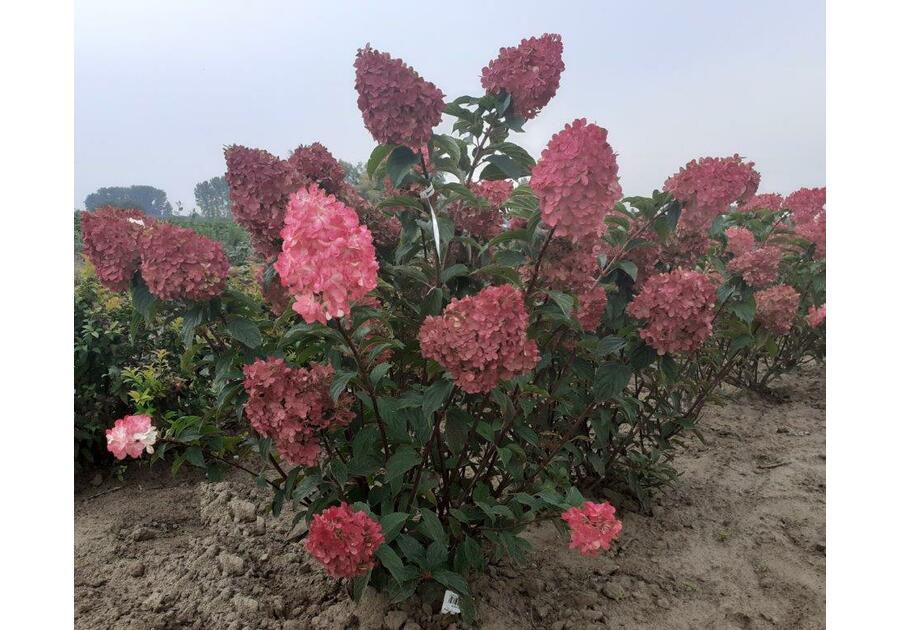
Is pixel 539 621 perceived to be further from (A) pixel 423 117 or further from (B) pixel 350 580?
(A) pixel 423 117

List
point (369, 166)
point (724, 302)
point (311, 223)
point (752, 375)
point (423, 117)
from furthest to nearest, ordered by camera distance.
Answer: point (752, 375), point (724, 302), point (369, 166), point (423, 117), point (311, 223)

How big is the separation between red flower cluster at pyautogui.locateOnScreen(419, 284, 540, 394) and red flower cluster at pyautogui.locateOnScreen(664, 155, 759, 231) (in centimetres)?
69

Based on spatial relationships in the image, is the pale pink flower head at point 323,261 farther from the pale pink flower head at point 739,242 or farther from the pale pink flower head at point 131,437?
the pale pink flower head at point 739,242

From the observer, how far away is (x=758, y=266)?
1.96 meters

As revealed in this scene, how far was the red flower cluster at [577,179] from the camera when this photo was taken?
50.8 inches

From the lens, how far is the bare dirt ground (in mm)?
1930

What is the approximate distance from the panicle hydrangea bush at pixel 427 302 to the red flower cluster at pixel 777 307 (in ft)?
0.79

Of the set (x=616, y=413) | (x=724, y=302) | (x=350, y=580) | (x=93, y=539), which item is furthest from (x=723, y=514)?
(x=93, y=539)

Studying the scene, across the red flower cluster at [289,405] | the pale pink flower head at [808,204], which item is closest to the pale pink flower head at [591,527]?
the red flower cluster at [289,405]

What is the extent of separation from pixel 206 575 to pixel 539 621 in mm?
1165

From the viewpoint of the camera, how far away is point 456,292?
1669 mm

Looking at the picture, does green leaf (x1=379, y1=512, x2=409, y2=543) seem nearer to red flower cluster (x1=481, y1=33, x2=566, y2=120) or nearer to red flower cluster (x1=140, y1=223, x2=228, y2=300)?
red flower cluster (x1=140, y1=223, x2=228, y2=300)

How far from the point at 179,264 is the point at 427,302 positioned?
594 millimetres

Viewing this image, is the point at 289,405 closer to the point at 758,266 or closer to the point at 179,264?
the point at 179,264
